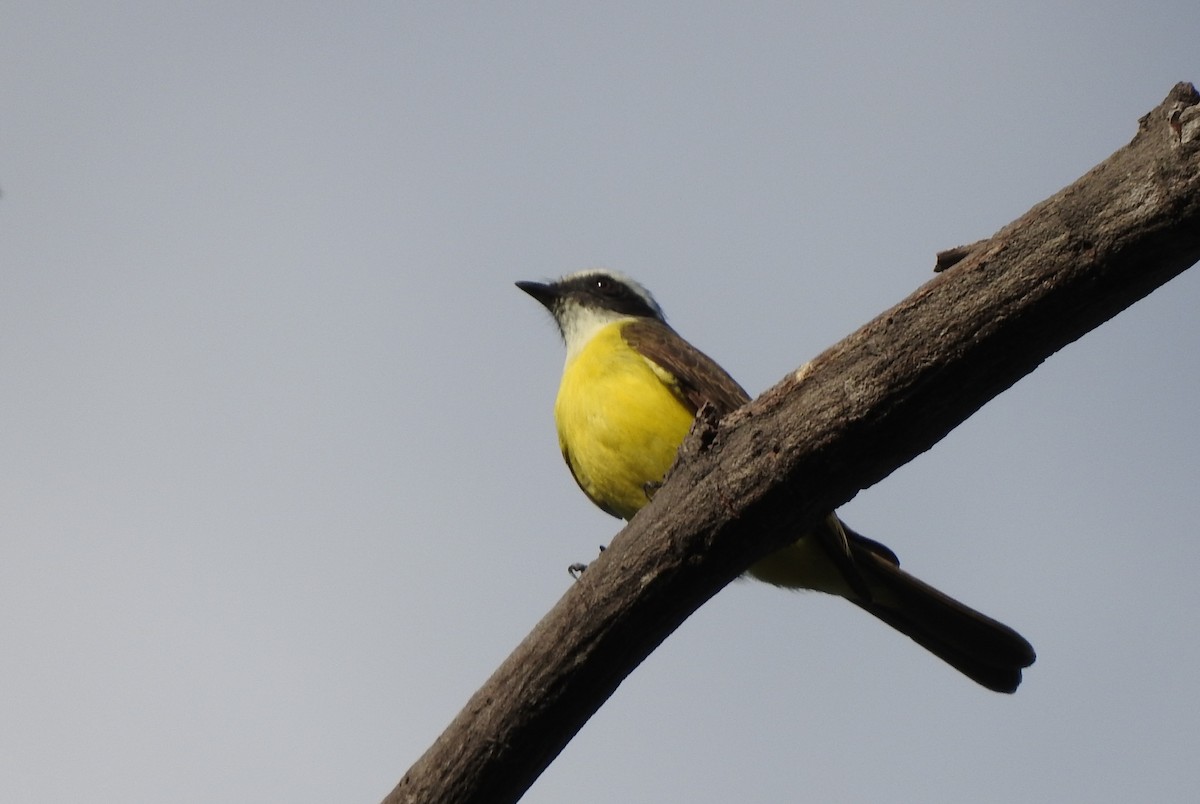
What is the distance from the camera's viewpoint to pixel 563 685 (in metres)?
3.94

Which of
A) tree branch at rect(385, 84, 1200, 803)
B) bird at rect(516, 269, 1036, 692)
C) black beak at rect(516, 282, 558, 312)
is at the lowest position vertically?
tree branch at rect(385, 84, 1200, 803)

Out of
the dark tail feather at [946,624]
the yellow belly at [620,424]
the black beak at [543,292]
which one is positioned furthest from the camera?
the black beak at [543,292]

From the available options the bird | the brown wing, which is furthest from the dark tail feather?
the brown wing

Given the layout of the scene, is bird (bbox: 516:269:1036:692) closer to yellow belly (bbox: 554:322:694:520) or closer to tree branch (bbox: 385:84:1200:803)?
yellow belly (bbox: 554:322:694:520)

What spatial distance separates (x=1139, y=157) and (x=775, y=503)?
1.41 meters

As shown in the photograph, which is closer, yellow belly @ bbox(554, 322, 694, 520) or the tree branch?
the tree branch

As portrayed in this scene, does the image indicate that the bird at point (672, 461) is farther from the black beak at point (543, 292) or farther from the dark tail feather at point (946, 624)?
the black beak at point (543, 292)

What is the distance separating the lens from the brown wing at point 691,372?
5.75 metres

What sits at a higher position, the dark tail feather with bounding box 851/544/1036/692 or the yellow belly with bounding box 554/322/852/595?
the dark tail feather with bounding box 851/544/1036/692

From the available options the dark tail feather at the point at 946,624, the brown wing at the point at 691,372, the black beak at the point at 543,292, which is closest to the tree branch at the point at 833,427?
the brown wing at the point at 691,372

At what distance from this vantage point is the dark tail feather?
241 inches

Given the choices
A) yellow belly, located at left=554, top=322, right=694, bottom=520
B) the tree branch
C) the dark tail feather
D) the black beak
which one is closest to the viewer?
the tree branch

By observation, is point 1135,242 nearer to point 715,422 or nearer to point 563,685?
point 715,422

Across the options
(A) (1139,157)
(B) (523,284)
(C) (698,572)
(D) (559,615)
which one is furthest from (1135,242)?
(B) (523,284)
